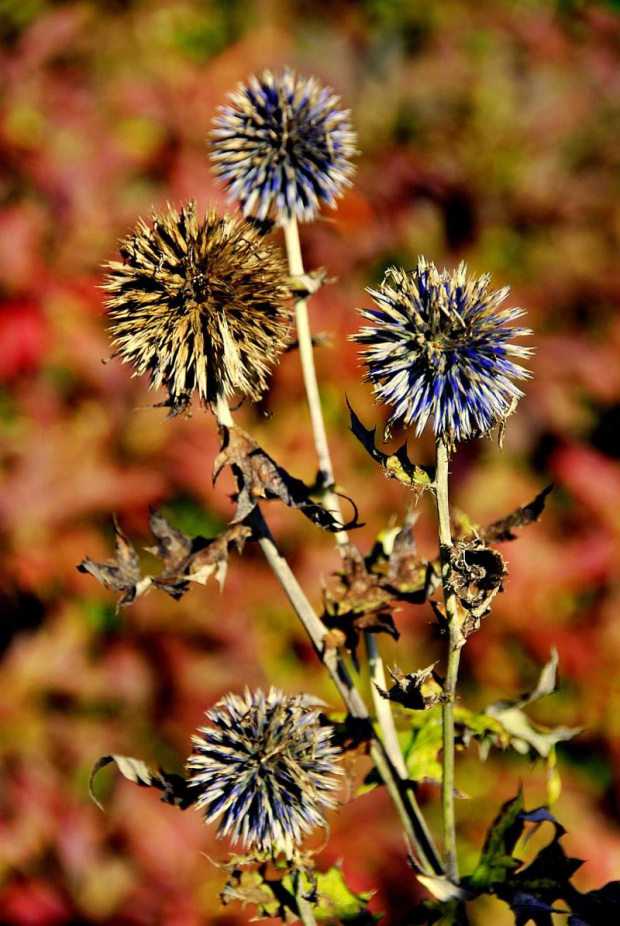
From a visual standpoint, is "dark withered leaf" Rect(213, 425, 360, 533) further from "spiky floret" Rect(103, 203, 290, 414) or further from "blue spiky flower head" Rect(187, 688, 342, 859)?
"blue spiky flower head" Rect(187, 688, 342, 859)

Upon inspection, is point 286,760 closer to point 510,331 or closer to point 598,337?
point 510,331

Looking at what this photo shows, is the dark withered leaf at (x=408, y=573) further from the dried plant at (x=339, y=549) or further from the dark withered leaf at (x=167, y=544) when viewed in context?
the dark withered leaf at (x=167, y=544)

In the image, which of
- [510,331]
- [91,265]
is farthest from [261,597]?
[510,331]

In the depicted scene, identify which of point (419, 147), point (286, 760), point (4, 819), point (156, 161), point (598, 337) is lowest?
point (4, 819)

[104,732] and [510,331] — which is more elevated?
[510,331]

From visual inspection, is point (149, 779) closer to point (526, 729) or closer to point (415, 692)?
point (415, 692)

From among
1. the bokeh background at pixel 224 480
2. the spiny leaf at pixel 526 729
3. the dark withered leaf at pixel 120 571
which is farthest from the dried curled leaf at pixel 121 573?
the bokeh background at pixel 224 480

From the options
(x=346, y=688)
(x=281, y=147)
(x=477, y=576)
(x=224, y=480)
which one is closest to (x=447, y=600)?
(x=477, y=576)
